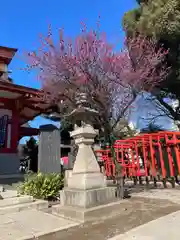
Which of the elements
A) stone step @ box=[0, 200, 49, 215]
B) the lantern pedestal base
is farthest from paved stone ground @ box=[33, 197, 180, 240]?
stone step @ box=[0, 200, 49, 215]

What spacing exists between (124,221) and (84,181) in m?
1.21

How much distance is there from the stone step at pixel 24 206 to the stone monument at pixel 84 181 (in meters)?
0.67

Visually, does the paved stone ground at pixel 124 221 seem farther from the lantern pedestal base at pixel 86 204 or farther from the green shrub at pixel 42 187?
the green shrub at pixel 42 187

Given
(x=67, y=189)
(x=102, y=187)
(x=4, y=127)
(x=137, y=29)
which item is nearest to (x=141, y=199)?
(x=102, y=187)

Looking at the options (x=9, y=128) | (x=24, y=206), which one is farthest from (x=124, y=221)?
(x=9, y=128)

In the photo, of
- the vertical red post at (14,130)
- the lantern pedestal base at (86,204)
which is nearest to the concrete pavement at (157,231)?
the lantern pedestal base at (86,204)

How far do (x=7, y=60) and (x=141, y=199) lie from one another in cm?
1057

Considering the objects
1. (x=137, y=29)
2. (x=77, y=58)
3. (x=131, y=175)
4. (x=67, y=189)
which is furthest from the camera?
(x=137, y=29)

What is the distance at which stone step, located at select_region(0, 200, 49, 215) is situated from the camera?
16.4 feet

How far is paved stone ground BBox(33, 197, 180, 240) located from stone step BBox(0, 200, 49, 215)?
1759 mm

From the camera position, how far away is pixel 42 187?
603 cm

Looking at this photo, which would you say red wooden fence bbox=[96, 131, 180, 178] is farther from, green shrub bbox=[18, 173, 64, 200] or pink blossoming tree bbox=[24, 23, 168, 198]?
green shrub bbox=[18, 173, 64, 200]

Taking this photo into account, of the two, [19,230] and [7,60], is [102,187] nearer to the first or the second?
[19,230]

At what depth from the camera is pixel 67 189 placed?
532 cm
